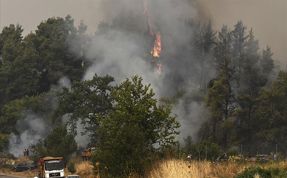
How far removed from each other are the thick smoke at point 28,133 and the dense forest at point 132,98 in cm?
21

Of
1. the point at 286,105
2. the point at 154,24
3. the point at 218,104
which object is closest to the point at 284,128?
the point at 286,105

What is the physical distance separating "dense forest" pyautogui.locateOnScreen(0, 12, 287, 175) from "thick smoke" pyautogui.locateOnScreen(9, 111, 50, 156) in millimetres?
210

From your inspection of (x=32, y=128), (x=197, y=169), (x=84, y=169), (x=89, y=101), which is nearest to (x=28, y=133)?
(x=32, y=128)

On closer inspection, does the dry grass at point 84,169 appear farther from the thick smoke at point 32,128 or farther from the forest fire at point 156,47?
the forest fire at point 156,47

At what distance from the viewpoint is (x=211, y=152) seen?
1236 inches

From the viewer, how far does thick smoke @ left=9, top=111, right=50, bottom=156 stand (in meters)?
62.4

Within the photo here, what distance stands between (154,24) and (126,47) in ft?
30.6

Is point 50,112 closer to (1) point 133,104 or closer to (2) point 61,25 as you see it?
(2) point 61,25

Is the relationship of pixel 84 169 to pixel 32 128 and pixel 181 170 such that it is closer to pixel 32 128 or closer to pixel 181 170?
pixel 181 170

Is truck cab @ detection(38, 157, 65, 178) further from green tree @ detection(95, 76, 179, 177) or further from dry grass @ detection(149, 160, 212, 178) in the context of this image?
dry grass @ detection(149, 160, 212, 178)

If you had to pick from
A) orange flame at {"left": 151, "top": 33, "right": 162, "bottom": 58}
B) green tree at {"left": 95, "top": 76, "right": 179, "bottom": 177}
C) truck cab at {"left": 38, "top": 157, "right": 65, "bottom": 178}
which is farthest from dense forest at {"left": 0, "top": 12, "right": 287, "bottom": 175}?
truck cab at {"left": 38, "top": 157, "right": 65, "bottom": 178}

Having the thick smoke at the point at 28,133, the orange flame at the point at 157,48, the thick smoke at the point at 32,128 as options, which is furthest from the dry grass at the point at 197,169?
the orange flame at the point at 157,48

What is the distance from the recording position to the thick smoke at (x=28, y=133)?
6238 centimetres

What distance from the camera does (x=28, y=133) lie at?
2530 inches
